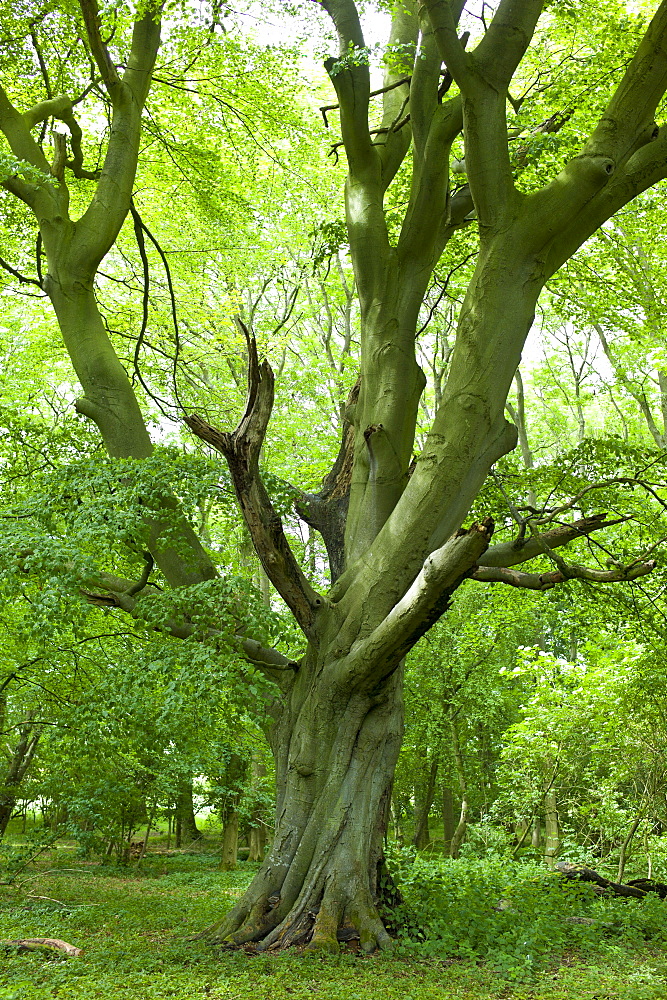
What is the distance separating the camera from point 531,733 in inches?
391

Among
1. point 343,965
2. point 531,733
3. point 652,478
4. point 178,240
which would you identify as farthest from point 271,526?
point 178,240

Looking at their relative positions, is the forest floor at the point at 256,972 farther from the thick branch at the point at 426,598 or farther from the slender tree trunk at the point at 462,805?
the slender tree trunk at the point at 462,805

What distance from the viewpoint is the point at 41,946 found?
518 cm

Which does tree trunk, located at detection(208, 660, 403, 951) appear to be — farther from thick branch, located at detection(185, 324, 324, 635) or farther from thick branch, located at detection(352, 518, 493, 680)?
thick branch, located at detection(185, 324, 324, 635)

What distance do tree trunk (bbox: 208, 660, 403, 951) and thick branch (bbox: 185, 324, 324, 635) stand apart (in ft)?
3.79

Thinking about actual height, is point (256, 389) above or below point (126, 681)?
above

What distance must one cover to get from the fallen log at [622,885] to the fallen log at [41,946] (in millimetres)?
4767

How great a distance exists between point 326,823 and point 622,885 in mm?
3865

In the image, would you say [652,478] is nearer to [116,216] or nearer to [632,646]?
[632,646]

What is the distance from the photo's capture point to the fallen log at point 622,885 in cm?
743


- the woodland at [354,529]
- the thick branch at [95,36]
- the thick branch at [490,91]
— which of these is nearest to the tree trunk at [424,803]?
the woodland at [354,529]

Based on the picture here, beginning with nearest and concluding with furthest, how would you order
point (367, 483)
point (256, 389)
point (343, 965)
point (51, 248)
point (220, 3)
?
point (343, 965)
point (256, 389)
point (367, 483)
point (51, 248)
point (220, 3)

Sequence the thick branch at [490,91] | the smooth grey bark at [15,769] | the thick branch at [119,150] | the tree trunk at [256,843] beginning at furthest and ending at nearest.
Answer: the tree trunk at [256,843] → the smooth grey bark at [15,769] → the thick branch at [119,150] → the thick branch at [490,91]

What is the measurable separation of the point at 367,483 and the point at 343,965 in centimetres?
354
